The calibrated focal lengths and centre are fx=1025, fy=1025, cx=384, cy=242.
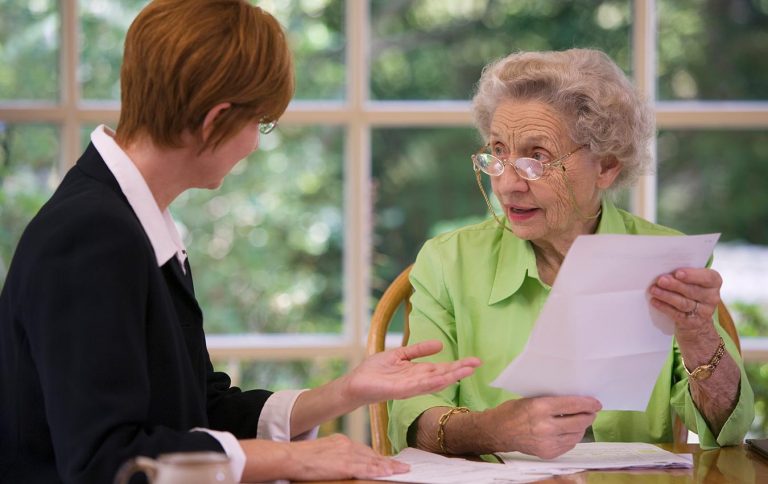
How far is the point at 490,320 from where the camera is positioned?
2.05 metres

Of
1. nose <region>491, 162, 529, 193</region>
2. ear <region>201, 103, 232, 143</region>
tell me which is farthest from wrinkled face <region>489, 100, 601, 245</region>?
ear <region>201, 103, 232, 143</region>

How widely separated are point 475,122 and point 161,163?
2.97 feet

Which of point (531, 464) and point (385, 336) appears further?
point (385, 336)

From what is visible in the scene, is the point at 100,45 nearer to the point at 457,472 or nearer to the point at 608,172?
the point at 608,172

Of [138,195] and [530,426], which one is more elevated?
[138,195]

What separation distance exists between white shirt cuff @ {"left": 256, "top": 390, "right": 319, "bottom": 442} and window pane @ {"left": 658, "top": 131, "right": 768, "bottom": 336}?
2.31 metres

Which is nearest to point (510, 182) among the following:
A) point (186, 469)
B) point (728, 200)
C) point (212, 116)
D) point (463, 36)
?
point (212, 116)

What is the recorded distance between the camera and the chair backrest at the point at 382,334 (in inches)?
77.4

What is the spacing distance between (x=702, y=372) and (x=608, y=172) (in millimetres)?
526

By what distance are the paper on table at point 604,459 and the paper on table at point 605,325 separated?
0.09m

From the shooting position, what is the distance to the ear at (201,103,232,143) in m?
1.44

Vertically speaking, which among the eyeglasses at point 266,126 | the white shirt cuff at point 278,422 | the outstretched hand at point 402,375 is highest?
the eyeglasses at point 266,126

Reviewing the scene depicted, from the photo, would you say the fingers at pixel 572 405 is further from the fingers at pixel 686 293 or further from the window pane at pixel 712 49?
the window pane at pixel 712 49

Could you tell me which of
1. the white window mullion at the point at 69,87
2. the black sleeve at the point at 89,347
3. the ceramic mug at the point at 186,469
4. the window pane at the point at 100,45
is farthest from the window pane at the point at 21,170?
the ceramic mug at the point at 186,469
